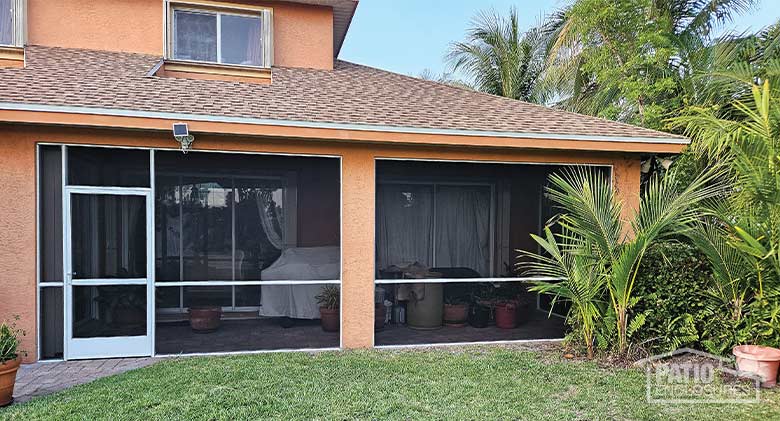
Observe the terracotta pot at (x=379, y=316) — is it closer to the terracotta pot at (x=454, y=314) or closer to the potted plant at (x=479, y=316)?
the terracotta pot at (x=454, y=314)

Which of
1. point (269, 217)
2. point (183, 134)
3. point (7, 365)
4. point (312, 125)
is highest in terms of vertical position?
point (312, 125)

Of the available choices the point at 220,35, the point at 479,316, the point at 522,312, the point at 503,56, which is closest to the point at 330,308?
the point at 479,316

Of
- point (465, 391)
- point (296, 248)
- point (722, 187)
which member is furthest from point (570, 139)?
point (296, 248)

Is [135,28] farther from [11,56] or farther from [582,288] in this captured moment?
[582,288]

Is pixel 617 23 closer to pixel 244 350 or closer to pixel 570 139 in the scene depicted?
pixel 570 139

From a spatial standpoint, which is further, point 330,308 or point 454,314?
point 454,314

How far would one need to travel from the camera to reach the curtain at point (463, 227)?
33.1 ft

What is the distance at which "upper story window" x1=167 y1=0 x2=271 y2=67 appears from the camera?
27.7 ft

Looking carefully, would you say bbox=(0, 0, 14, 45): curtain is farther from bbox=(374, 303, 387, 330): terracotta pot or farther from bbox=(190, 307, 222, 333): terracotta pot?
bbox=(374, 303, 387, 330): terracotta pot

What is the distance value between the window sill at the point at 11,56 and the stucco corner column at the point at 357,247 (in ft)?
17.3

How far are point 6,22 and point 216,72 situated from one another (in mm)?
3168

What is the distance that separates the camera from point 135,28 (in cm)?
839

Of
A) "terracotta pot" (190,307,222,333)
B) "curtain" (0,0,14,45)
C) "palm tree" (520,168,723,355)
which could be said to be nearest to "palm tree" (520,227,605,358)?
"palm tree" (520,168,723,355)

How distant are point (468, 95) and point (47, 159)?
6.24m
